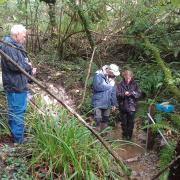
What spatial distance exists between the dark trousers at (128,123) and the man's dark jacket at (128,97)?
0.39 feet

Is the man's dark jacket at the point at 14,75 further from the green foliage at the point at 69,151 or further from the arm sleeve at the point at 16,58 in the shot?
the green foliage at the point at 69,151

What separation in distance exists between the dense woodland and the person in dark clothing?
0.40 meters

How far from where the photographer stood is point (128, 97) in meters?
8.64

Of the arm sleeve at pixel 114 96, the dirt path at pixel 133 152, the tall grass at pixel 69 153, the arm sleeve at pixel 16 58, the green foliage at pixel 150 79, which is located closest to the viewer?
the tall grass at pixel 69 153

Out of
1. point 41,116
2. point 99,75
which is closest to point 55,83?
point 99,75

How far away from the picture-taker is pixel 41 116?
668cm

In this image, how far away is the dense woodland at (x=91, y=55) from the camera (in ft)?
21.8

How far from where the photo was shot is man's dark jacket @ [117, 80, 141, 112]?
8586mm

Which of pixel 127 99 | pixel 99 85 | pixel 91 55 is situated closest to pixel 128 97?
pixel 127 99

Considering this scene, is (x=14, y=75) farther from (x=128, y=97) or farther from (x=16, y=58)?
(x=128, y=97)

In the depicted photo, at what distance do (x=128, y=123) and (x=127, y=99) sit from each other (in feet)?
1.69

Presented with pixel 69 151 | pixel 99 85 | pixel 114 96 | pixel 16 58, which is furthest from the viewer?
pixel 114 96

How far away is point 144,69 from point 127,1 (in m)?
2.21

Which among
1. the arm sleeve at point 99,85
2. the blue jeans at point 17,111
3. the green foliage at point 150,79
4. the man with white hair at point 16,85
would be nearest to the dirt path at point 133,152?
the blue jeans at point 17,111
